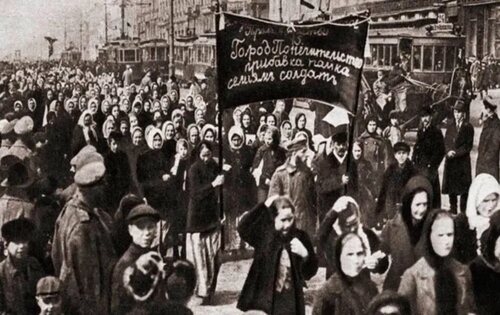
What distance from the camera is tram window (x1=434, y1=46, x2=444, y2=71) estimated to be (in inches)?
283

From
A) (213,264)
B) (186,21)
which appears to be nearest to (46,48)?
(186,21)

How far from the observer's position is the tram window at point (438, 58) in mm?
7180

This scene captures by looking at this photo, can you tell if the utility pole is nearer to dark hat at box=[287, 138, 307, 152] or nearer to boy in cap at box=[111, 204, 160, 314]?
dark hat at box=[287, 138, 307, 152]

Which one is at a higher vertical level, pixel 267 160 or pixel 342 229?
pixel 267 160

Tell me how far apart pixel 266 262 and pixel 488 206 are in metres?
1.66

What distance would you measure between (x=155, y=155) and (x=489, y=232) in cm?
240

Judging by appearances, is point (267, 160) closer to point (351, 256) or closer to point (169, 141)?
point (169, 141)

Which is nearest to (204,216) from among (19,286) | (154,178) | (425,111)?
(154,178)

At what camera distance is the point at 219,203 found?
532cm

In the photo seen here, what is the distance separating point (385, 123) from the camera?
22.7 feet

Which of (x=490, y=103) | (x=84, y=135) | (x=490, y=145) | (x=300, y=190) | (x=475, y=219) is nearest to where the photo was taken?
(x=475, y=219)

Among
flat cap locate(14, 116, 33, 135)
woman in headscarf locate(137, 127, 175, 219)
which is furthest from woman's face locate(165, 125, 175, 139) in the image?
flat cap locate(14, 116, 33, 135)

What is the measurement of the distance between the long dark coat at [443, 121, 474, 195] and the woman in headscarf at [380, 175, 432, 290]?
5.92 feet

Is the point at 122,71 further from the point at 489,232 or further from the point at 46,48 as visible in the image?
the point at 489,232
